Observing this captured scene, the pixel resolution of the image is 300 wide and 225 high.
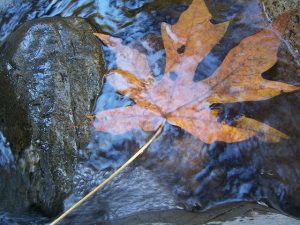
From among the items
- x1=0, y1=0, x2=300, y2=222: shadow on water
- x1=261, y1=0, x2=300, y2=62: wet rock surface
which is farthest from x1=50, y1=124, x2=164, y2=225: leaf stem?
x1=261, y1=0, x2=300, y2=62: wet rock surface

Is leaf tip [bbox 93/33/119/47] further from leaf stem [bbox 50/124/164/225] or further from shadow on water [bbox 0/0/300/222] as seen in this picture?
leaf stem [bbox 50/124/164/225]

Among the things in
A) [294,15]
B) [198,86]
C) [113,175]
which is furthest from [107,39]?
[294,15]

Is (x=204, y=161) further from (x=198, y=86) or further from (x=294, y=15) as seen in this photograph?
(x=294, y=15)

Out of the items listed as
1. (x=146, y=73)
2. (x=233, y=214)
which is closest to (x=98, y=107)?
(x=146, y=73)

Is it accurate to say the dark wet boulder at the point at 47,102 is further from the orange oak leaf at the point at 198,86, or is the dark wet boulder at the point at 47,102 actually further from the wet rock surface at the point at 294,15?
the wet rock surface at the point at 294,15

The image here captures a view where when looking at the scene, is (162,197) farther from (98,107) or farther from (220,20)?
(220,20)

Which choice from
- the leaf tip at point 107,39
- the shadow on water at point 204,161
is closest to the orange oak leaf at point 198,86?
the shadow on water at point 204,161
